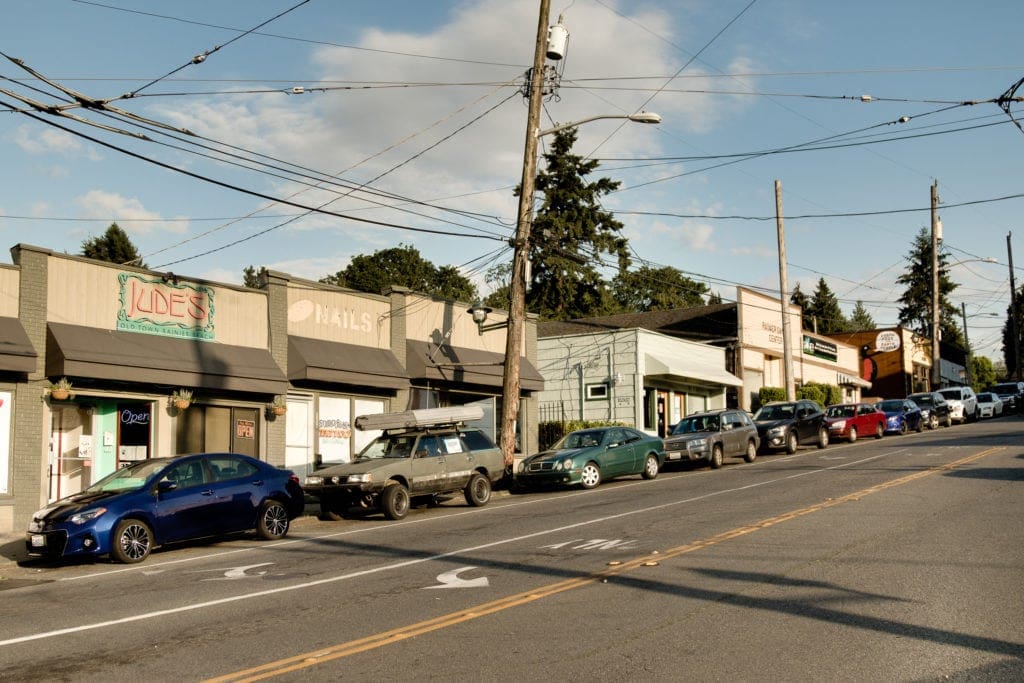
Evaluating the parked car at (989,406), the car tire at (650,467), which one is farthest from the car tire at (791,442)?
the parked car at (989,406)

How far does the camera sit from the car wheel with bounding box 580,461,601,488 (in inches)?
877

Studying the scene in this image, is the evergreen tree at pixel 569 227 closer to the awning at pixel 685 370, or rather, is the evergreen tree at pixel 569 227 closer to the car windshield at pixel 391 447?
the awning at pixel 685 370

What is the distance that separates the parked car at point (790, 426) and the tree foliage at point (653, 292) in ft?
119

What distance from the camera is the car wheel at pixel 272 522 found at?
1554 cm

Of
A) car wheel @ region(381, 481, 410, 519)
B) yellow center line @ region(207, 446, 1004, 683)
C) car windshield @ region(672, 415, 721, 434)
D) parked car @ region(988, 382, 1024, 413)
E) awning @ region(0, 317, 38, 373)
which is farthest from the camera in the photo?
parked car @ region(988, 382, 1024, 413)

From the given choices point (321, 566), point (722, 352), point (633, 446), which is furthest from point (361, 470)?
point (722, 352)

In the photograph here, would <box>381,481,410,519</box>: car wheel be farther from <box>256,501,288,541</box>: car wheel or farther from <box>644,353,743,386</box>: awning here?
<box>644,353,743,386</box>: awning

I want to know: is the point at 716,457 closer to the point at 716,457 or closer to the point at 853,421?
the point at 716,457

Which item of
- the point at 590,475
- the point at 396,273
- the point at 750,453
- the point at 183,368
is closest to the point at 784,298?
the point at 750,453

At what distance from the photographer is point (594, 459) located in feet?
74.2

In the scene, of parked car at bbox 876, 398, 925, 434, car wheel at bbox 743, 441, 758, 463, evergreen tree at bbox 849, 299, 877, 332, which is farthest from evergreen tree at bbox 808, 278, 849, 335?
Result: car wheel at bbox 743, 441, 758, 463

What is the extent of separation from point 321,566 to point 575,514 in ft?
17.7

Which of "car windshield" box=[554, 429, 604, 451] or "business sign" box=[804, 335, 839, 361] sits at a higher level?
"business sign" box=[804, 335, 839, 361]

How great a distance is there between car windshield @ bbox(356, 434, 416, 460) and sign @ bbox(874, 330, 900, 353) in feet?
172
